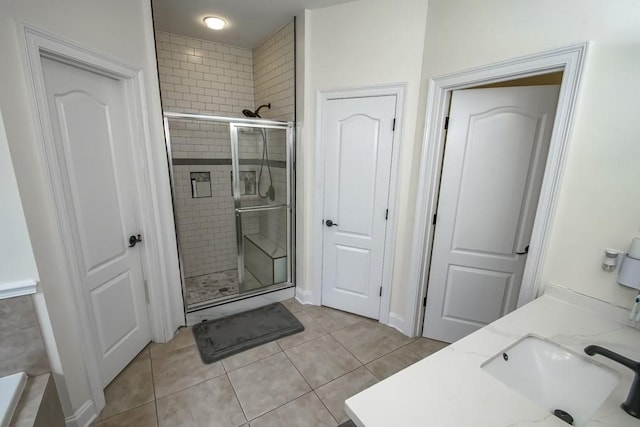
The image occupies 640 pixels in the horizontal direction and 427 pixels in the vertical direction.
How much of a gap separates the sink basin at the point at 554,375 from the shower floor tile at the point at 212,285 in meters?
2.51

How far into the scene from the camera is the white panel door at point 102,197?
1533 millimetres

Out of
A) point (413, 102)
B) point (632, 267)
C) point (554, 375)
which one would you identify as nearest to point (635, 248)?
point (632, 267)

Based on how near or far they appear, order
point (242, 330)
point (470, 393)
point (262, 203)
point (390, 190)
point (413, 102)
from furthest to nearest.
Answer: point (262, 203)
point (242, 330)
point (390, 190)
point (413, 102)
point (470, 393)

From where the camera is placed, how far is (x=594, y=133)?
4.32 ft

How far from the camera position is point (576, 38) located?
4.43ft

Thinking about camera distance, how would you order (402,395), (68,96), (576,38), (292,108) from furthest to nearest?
(292,108)
(68,96)
(576,38)
(402,395)

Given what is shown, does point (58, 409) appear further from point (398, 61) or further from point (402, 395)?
point (398, 61)

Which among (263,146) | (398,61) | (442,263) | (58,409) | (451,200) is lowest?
(58,409)

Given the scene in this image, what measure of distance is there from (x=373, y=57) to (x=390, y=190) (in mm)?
1092

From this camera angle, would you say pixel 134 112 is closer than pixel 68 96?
No

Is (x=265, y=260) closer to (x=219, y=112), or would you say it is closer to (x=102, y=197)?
(x=102, y=197)

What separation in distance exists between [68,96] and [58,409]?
1663 mm

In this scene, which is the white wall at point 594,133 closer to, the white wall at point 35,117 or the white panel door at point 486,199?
the white panel door at point 486,199

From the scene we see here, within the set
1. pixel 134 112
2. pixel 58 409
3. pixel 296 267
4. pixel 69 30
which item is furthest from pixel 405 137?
pixel 58 409
